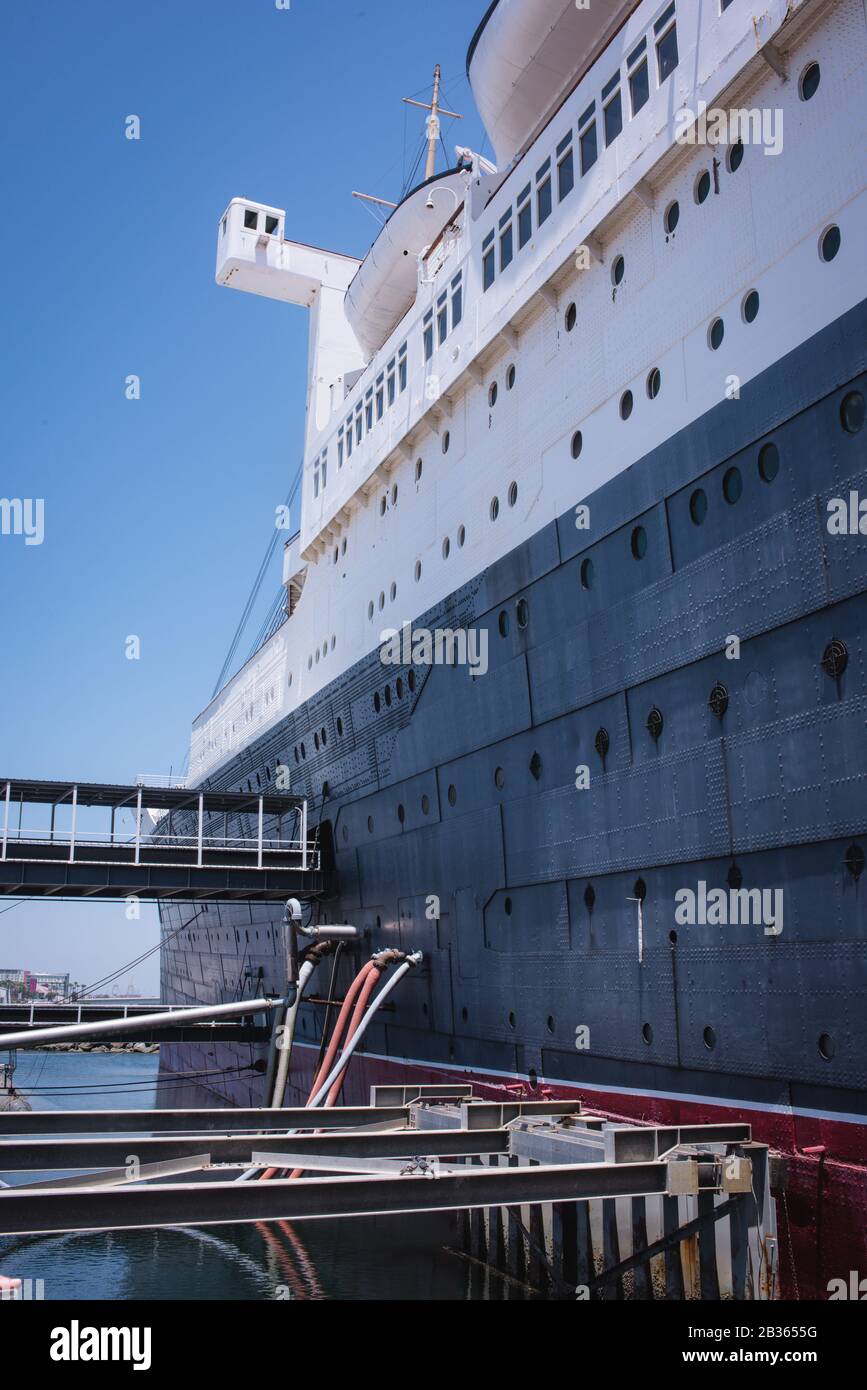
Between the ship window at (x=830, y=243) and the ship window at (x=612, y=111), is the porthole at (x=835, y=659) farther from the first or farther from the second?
the ship window at (x=612, y=111)

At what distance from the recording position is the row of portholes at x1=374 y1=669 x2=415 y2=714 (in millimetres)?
16656

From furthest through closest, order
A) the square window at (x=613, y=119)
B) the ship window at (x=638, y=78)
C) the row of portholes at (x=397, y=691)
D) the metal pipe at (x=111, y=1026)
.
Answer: the row of portholes at (x=397, y=691) < the square window at (x=613, y=119) < the ship window at (x=638, y=78) < the metal pipe at (x=111, y=1026)

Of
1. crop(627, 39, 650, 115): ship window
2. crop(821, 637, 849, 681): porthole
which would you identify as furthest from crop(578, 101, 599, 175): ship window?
crop(821, 637, 849, 681): porthole

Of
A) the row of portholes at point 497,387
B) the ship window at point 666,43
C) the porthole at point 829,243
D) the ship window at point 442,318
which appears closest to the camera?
the porthole at point 829,243

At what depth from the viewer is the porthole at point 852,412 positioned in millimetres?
8453

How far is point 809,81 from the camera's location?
9.47 metres

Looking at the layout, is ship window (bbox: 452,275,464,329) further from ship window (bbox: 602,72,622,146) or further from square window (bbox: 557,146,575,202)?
ship window (bbox: 602,72,622,146)

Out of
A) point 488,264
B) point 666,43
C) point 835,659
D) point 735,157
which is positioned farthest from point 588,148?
point 835,659

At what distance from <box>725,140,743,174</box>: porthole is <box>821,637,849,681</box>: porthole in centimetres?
482

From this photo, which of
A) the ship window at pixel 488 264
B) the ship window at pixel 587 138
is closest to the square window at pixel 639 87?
the ship window at pixel 587 138

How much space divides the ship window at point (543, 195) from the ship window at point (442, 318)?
2830mm

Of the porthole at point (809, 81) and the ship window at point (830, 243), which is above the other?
the porthole at point (809, 81)

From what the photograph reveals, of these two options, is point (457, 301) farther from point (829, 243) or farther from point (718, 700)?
point (718, 700)
